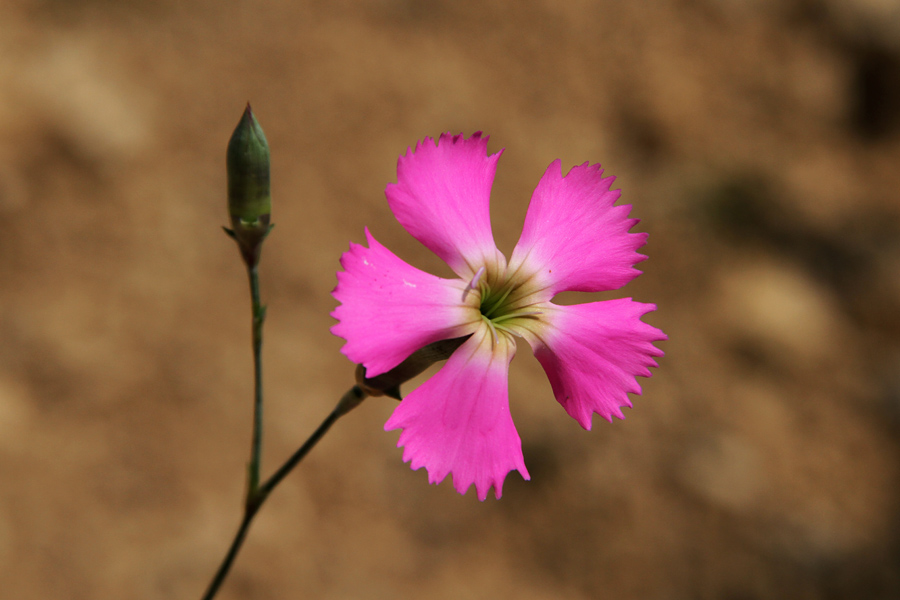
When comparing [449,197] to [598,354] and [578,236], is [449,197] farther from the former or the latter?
[598,354]

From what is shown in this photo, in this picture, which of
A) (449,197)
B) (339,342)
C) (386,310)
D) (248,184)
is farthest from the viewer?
(339,342)

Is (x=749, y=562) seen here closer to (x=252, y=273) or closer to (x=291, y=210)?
(x=291, y=210)

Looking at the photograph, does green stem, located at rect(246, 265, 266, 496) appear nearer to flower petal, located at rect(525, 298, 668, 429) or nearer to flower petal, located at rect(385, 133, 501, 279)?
flower petal, located at rect(385, 133, 501, 279)

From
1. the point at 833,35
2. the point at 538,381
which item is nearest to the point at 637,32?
the point at 833,35

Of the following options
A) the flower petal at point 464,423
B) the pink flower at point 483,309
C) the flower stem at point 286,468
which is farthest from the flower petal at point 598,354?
the flower stem at point 286,468

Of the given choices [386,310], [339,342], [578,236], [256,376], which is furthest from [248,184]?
[339,342]

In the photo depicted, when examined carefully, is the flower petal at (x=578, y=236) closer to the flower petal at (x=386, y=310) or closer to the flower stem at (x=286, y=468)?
the flower petal at (x=386, y=310)

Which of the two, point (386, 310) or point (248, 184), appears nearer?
point (386, 310)
